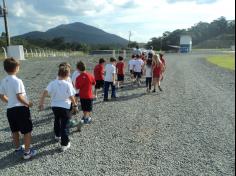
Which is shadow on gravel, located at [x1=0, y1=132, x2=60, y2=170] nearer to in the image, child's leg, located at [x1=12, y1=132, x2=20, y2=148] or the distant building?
child's leg, located at [x1=12, y1=132, x2=20, y2=148]

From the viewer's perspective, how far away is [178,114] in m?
8.70

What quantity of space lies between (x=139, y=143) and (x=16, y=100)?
7.93ft

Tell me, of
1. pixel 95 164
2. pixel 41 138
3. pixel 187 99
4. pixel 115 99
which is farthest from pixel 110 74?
pixel 95 164

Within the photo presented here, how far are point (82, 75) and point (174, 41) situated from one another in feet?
366

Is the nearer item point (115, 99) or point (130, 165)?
point (130, 165)

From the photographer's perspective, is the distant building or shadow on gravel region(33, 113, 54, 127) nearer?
shadow on gravel region(33, 113, 54, 127)

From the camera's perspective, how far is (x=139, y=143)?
6.20m

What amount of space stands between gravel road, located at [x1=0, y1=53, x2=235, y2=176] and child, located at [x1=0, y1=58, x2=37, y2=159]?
20.2 inches

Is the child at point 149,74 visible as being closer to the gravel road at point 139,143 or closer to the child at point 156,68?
the child at point 156,68

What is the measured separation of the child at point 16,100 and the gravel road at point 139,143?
0.51 meters

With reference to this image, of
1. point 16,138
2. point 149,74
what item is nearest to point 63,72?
point 16,138

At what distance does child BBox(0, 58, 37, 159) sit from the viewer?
530cm

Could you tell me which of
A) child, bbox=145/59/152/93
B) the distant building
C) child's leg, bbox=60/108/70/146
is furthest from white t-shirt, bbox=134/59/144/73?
the distant building

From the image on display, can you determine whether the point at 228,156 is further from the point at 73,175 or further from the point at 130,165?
A: the point at 73,175
